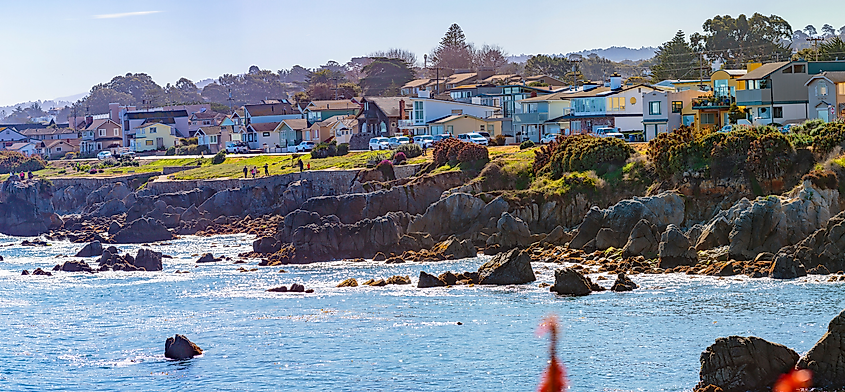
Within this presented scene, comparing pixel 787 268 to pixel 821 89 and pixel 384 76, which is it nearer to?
pixel 821 89

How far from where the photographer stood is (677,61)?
12675 cm

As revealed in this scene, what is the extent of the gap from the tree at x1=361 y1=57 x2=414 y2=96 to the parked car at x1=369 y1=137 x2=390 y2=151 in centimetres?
5668

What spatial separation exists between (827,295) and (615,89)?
53.7 m

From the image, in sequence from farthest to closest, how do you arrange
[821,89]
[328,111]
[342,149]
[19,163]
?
1. [328,111]
2. [19,163]
3. [342,149]
4. [821,89]

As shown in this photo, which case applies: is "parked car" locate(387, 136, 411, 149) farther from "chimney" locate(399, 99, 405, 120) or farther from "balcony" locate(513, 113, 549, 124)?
"chimney" locate(399, 99, 405, 120)

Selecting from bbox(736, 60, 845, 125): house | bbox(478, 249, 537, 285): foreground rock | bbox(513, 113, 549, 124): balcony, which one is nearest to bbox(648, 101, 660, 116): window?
bbox(736, 60, 845, 125): house

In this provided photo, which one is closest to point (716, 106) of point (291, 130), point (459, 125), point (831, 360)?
point (459, 125)

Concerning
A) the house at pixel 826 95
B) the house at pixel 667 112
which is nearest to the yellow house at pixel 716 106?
the house at pixel 667 112

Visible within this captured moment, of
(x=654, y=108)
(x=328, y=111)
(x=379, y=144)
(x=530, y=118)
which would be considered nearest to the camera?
(x=654, y=108)

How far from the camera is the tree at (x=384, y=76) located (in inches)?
6009

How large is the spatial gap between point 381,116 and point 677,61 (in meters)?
40.0

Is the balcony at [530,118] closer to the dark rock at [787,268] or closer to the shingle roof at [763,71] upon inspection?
the shingle roof at [763,71]

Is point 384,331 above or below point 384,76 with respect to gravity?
below

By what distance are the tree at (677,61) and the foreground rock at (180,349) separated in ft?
308
